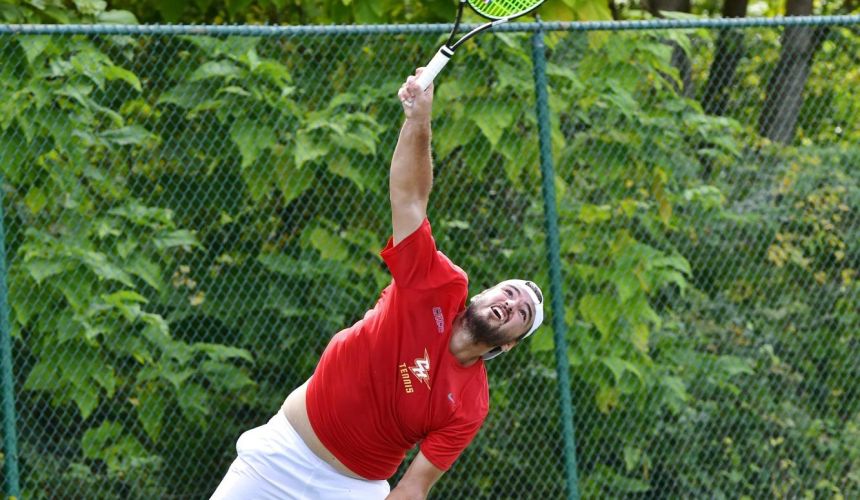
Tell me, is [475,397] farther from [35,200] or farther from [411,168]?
[35,200]

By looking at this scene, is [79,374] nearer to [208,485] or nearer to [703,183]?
[208,485]

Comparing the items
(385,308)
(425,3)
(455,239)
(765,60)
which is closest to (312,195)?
(455,239)

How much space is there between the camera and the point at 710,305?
21.3 feet

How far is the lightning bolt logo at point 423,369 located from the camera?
4293mm

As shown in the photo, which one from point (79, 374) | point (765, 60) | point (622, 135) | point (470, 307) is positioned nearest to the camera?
point (470, 307)

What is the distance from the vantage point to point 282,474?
178 inches

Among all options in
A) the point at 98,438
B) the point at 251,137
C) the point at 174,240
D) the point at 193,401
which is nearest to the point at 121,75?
the point at 251,137

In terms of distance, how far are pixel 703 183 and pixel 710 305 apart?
1.99 feet

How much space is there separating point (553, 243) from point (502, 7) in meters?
1.84

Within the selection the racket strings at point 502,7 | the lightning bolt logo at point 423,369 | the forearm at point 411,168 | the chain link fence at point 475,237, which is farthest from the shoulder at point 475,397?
the chain link fence at point 475,237

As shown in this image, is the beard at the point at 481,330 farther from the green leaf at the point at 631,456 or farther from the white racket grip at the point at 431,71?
the green leaf at the point at 631,456

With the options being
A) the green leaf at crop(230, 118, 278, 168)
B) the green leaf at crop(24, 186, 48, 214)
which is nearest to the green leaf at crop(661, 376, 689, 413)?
the green leaf at crop(230, 118, 278, 168)

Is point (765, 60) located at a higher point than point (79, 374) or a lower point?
higher

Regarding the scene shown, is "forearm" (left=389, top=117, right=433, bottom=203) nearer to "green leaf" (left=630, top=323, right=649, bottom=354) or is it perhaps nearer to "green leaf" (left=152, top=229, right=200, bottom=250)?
"green leaf" (left=152, top=229, right=200, bottom=250)
